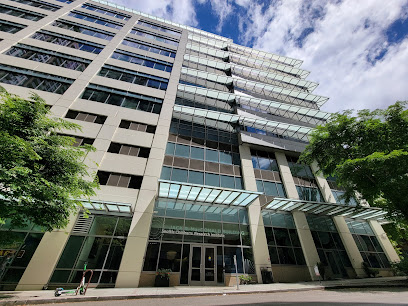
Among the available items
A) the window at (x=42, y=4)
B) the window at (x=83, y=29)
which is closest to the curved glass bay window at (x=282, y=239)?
the window at (x=83, y=29)

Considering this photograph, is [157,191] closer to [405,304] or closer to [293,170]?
[405,304]

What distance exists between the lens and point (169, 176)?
16.2 m

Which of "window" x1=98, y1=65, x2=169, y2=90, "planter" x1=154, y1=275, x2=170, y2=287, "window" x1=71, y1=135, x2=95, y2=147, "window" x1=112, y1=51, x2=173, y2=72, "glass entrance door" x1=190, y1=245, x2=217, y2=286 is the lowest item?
"planter" x1=154, y1=275, x2=170, y2=287

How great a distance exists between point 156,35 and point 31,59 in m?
18.5

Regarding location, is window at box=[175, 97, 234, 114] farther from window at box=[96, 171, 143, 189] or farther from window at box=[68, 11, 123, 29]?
window at box=[68, 11, 123, 29]

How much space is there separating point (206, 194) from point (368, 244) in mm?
17072

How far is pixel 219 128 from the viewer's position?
21.8 metres

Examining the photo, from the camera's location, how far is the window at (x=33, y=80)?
17.9 meters

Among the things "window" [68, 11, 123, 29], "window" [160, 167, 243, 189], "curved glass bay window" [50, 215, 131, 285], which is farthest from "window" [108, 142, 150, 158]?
"window" [68, 11, 123, 29]

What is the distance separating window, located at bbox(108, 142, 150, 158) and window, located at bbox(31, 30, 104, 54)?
1637cm

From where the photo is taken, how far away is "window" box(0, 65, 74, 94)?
17.9m

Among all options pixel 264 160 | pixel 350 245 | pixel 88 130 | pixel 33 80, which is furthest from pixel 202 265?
pixel 33 80

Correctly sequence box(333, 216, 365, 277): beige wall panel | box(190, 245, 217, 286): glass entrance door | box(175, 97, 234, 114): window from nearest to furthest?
box(190, 245, 217, 286): glass entrance door
box(333, 216, 365, 277): beige wall panel
box(175, 97, 234, 114): window

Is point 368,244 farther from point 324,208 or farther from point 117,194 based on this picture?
point 117,194
